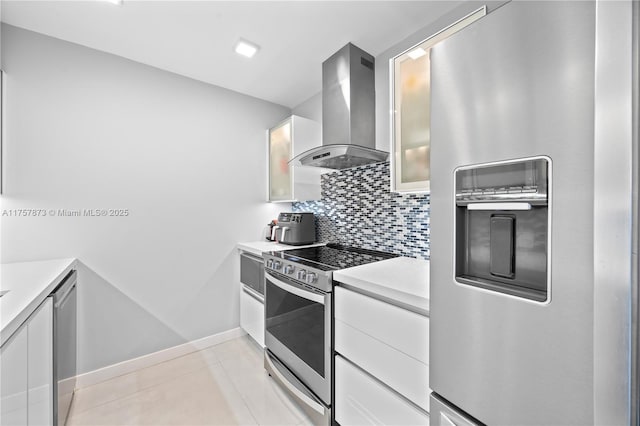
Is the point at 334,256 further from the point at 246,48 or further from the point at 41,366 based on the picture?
the point at 246,48

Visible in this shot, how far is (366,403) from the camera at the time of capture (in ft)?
4.10

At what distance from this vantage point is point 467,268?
0.79 m

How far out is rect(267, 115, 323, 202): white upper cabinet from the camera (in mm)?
2459

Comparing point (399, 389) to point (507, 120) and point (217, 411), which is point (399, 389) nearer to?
point (507, 120)

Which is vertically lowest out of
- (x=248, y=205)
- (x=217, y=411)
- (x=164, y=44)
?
(x=217, y=411)

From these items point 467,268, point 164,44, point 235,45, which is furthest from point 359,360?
point 164,44

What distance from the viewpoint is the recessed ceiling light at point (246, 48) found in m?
1.86

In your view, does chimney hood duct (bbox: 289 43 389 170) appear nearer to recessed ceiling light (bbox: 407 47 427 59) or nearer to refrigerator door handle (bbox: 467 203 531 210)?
recessed ceiling light (bbox: 407 47 427 59)

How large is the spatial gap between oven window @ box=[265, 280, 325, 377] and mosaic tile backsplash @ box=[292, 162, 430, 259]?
79 centimetres

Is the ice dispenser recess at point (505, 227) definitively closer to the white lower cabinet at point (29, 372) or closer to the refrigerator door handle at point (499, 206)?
the refrigerator door handle at point (499, 206)

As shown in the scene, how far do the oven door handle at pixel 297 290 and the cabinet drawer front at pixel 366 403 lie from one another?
1.11 ft

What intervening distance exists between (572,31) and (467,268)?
63cm

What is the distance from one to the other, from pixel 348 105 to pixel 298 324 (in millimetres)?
1610

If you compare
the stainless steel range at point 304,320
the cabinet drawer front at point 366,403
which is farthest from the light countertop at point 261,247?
the cabinet drawer front at point 366,403
